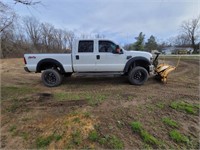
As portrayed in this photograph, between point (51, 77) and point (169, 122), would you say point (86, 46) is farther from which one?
point (169, 122)

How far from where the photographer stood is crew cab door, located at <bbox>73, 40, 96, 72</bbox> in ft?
18.5

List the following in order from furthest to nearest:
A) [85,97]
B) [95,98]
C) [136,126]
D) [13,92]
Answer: [13,92] < [85,97] < [95,98] < [136,126]

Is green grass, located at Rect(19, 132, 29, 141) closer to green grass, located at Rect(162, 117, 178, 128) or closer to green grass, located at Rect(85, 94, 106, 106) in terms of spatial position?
green grass, located at Rect(85, 94, 106, 106)

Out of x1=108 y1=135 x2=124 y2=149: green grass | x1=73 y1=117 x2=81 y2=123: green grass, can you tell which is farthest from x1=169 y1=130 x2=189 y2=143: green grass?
x1=73 y1=117 x2=81 y2=123: green grass

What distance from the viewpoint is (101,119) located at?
10.4 ft

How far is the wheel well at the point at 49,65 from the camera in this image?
5.72 meters

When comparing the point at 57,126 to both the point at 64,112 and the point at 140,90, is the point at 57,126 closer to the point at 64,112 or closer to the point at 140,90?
the point at 64,112

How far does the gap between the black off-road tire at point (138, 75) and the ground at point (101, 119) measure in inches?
29.4

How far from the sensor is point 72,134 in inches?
105

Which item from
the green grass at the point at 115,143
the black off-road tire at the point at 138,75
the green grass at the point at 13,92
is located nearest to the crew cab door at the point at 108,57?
the black off-road tire at the point at 138,75

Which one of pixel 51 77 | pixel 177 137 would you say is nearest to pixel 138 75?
pixel 177 137

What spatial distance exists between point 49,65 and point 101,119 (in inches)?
155

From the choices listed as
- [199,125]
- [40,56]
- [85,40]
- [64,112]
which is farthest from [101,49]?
[199,125]

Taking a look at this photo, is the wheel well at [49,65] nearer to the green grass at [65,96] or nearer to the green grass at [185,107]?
the green grass at [65,96]
